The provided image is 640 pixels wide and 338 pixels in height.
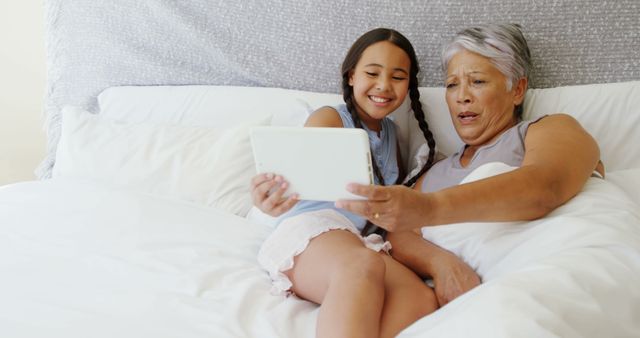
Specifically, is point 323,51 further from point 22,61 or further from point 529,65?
point 22,61

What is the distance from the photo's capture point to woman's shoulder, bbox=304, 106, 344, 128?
4.25ft

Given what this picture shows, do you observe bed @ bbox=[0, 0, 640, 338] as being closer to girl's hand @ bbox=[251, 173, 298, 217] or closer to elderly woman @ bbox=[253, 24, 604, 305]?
elderly woman @ bbox=[253, 24, 604, 305]

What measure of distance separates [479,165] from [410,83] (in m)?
0.31

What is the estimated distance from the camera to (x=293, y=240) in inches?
44.9

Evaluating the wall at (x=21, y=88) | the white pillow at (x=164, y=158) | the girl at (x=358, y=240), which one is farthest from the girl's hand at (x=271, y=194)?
the wall at (x=21, y=88)

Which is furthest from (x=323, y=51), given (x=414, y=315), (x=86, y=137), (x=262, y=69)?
(x=414, y=315)

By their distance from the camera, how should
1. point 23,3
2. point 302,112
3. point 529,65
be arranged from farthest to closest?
point 23,3 < point 302,112 < point 529,65

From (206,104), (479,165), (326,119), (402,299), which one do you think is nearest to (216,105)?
(206,104)

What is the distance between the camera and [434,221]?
935 mm

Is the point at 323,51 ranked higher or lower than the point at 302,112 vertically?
higher

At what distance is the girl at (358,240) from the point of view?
93 centimetres

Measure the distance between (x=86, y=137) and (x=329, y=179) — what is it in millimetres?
939

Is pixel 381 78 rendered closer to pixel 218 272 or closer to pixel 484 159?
pixel 484 159

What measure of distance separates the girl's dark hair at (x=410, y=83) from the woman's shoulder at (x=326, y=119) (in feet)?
0.17
